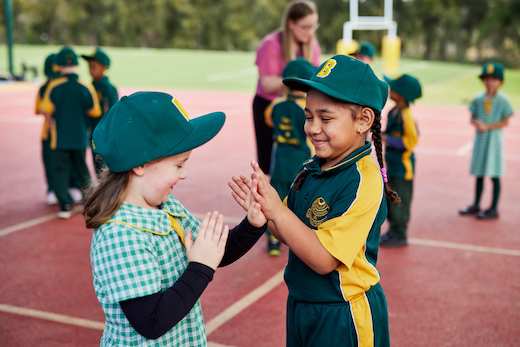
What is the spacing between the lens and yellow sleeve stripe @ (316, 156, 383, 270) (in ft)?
6.68

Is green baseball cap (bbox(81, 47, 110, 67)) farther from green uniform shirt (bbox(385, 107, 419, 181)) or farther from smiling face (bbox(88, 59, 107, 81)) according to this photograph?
green uniform shirt (bbox(385, 107, 419, 181))

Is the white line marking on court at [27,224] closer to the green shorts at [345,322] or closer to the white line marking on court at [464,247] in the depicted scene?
the white line marking on court at [464,247]

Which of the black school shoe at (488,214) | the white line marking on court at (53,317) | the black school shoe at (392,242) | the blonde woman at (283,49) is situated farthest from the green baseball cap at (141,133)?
the black school shoe at (488,214)

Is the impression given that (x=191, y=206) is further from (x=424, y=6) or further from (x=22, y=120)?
(x=424, y=6)

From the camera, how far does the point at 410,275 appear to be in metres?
4.97

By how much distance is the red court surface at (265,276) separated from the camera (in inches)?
154

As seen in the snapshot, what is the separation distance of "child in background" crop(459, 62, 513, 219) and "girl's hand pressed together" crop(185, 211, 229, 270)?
5.53 meters

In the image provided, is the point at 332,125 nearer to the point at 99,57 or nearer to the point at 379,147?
the point at 379,147

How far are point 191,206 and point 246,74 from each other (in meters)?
22.4

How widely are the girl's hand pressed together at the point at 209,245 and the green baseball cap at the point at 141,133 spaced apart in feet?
0.93

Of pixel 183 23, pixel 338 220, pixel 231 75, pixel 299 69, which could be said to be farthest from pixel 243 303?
pixel 183 23

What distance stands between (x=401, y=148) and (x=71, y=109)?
12.6ft

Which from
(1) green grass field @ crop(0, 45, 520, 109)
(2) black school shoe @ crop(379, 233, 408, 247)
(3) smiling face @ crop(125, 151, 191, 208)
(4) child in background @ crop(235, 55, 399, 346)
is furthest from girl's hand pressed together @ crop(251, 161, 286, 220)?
(1) green grass field @ crop(0, 45, 520, 109)

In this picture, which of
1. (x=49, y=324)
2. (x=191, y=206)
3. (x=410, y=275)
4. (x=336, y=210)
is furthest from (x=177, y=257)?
(x=191, y=206)
